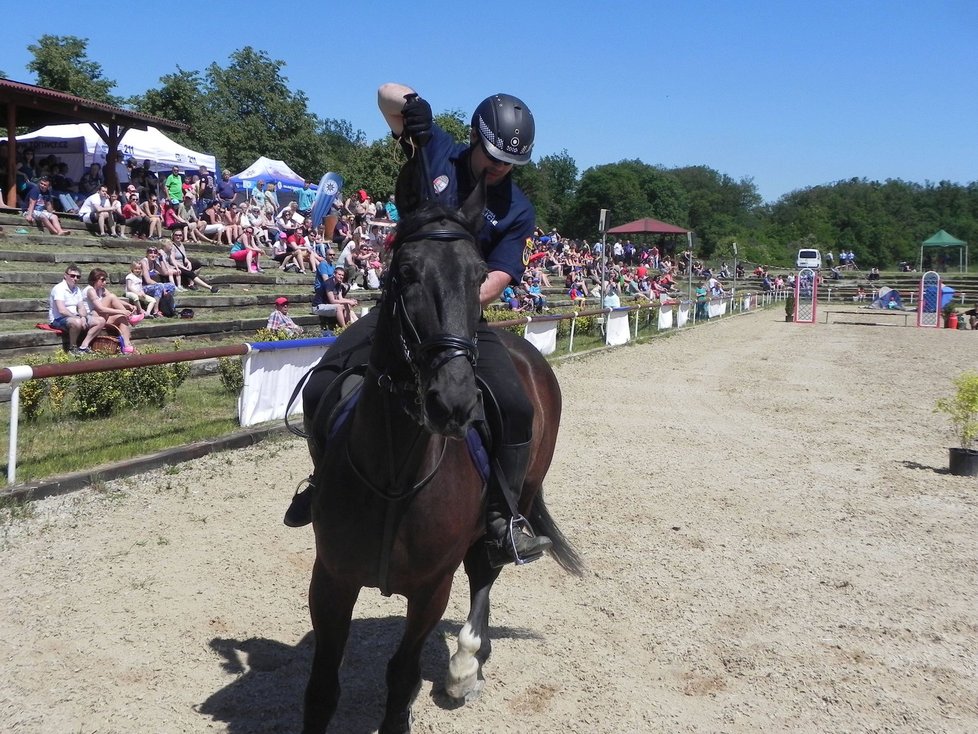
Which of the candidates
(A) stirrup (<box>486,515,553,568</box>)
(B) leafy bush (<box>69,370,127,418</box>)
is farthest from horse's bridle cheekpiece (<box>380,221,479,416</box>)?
(B) leafy bush (<box>69,370,127,418</box>)

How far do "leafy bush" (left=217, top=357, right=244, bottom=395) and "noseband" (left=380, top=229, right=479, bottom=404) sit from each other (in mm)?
8310

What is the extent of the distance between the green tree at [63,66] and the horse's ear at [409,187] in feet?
188

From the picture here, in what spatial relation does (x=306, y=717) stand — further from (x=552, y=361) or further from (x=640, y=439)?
(x=552, y=361)

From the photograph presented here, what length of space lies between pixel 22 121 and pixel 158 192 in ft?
11.6

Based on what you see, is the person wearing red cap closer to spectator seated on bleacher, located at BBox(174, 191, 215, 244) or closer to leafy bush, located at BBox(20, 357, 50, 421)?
leafy bush, located at BBox(20, 357, 50, 421)

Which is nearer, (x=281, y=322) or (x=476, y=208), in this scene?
(x=476, y=208)

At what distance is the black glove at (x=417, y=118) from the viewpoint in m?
3.56

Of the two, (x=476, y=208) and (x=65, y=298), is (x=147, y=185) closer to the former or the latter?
(x=65, y=298)

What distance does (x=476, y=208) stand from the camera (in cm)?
314

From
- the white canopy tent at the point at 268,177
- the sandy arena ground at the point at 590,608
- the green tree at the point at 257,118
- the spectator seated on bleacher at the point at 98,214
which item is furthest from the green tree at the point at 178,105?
the sandy arena ground at the point at 590,608

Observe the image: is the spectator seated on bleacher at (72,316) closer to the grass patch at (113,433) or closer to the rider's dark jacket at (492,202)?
the grass patch at (113,433)

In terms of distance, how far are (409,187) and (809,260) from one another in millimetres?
69610

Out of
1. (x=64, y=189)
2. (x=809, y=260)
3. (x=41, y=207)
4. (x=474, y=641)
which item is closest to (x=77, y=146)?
(x=64, y=189)

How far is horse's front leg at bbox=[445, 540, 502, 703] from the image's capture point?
4172mm
